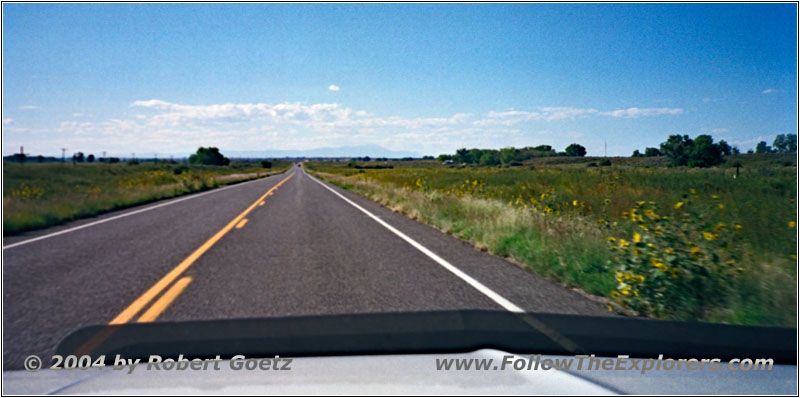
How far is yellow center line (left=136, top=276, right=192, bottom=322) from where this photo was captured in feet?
15.8

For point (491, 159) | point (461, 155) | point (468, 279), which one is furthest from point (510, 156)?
point (468, 279)

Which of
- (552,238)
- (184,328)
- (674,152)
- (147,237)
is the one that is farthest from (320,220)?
(674,152)

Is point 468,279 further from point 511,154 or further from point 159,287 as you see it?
point 511,154

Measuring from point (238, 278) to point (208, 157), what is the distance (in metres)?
181

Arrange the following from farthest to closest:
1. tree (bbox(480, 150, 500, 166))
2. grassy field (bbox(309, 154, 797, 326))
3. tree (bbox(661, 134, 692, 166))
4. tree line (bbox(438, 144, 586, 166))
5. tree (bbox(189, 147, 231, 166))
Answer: tree (bbox(189, 147, 231, 166)) < tree (bbox(480, 150, 500, 166)) < tree line (bbox(438, 144, 586, 166)) < tree (bbox(661, 134, 692, 166)) < grassy field (bbox(309, 154, 797, 326))

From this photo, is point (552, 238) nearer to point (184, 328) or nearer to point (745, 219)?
point (745, 219)

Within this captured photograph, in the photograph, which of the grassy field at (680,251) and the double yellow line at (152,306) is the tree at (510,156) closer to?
the grassy field at (680,251)

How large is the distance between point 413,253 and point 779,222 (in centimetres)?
557

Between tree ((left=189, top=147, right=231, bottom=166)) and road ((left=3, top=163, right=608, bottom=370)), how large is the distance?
174 meters

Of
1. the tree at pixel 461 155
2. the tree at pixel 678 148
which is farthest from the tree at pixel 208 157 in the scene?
the tree at pixel 678 148

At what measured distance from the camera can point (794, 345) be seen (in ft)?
12.7

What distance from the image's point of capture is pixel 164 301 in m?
5.40

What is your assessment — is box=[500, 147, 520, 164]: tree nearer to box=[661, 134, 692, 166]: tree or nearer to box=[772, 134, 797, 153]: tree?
box=[661, 134, 692, 166]: tree

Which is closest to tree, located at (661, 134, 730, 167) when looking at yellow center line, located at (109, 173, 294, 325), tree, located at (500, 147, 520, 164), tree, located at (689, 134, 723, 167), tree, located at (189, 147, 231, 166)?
tree, located at (689, 134, 723, 167)
